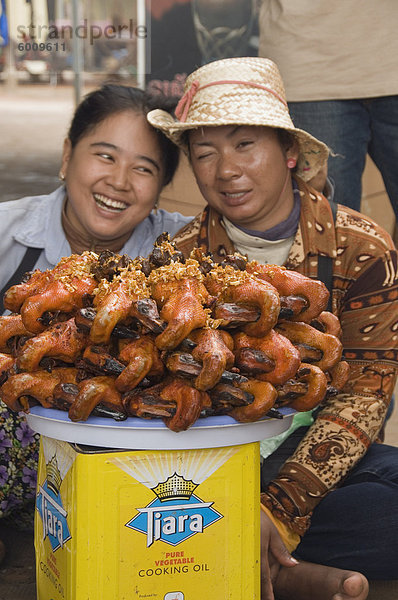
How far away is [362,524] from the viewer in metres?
1.97

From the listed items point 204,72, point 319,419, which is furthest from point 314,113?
point 319,419

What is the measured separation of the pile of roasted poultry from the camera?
1.38 meters

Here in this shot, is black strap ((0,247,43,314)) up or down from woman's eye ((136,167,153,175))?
down

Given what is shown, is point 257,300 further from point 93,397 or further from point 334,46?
point 334,46

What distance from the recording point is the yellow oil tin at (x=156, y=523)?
4.68 ft

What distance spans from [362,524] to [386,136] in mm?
1404

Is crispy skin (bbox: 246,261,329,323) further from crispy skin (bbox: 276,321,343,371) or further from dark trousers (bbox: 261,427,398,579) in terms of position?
dark trousers (bbox: 261,427,398,579)

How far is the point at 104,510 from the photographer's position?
4.68 feet

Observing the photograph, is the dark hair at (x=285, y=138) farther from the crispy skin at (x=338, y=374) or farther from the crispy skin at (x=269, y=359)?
the crispy skin at (x=269, y=359)

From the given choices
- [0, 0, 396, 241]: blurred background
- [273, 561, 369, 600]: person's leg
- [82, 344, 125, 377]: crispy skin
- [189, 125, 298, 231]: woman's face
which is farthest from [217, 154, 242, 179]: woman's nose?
[273, 561, 369, 600]: person's leg

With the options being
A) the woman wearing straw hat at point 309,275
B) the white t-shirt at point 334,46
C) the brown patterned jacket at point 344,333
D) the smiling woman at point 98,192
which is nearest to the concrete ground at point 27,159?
the smiling woman at point 98,192

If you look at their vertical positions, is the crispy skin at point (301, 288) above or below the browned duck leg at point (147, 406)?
above

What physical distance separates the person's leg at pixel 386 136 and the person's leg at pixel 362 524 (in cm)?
115

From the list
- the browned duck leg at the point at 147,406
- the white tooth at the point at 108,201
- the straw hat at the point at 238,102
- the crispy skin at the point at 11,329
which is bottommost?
the white tooth at the point at 108,201
